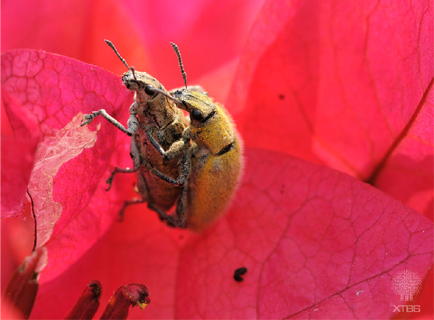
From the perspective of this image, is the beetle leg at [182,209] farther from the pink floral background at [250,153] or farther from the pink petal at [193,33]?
the pink petal at [193,33]

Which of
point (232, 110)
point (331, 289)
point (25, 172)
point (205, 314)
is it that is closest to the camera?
point (25, 172)

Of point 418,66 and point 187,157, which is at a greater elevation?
point 418,66

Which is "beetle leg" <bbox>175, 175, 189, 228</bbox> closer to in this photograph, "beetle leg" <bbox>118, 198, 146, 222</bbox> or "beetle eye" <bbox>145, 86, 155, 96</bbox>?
"beetle leg" <bbox>118, 198, 146, 222</bbox>

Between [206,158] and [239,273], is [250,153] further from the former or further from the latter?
[239,273]

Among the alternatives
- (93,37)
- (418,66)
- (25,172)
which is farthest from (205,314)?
(93,37)

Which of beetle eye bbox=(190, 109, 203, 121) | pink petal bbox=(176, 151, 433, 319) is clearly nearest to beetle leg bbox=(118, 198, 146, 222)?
pink petal bbox=(176, 151, 433, 319)

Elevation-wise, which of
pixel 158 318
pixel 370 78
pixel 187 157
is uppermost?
pixel 370 78

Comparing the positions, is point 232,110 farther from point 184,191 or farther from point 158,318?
point 158,318
